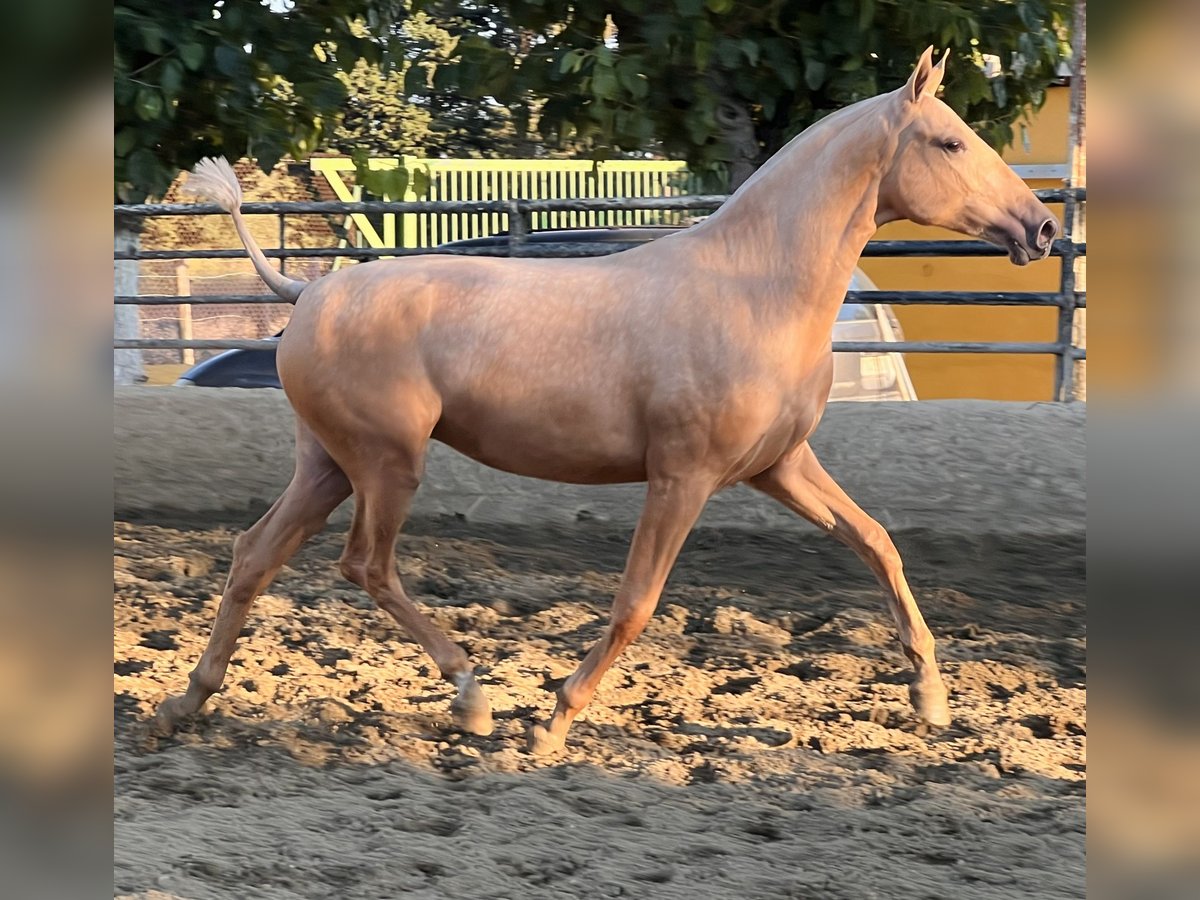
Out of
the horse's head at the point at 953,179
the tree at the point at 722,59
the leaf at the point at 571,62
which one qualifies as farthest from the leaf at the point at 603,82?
the horse's head at the point at 953,179

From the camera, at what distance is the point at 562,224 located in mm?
16859

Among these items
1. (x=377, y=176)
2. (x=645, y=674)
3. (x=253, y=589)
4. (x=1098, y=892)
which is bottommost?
(x=645, y=674)

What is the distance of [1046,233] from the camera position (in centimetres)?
350

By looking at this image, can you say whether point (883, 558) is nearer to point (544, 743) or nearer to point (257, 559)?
point (544, 743)

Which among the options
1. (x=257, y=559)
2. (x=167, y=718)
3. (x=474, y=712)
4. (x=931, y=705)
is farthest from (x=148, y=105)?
(x=931, y=705)

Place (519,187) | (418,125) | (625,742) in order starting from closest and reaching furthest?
(625,742) → (519,187) → (418,125)

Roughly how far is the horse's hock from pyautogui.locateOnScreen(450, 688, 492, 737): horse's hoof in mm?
2622

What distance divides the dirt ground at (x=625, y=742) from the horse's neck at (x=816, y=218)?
127cm

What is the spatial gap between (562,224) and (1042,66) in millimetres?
10695

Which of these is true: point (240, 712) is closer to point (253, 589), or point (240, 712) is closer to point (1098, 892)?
point (253, 589)

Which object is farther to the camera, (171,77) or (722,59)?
(722,59)

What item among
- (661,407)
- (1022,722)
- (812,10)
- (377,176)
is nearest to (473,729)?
(661,407)

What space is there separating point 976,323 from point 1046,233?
955 centimetres

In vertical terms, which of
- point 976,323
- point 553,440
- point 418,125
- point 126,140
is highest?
point 418,125
